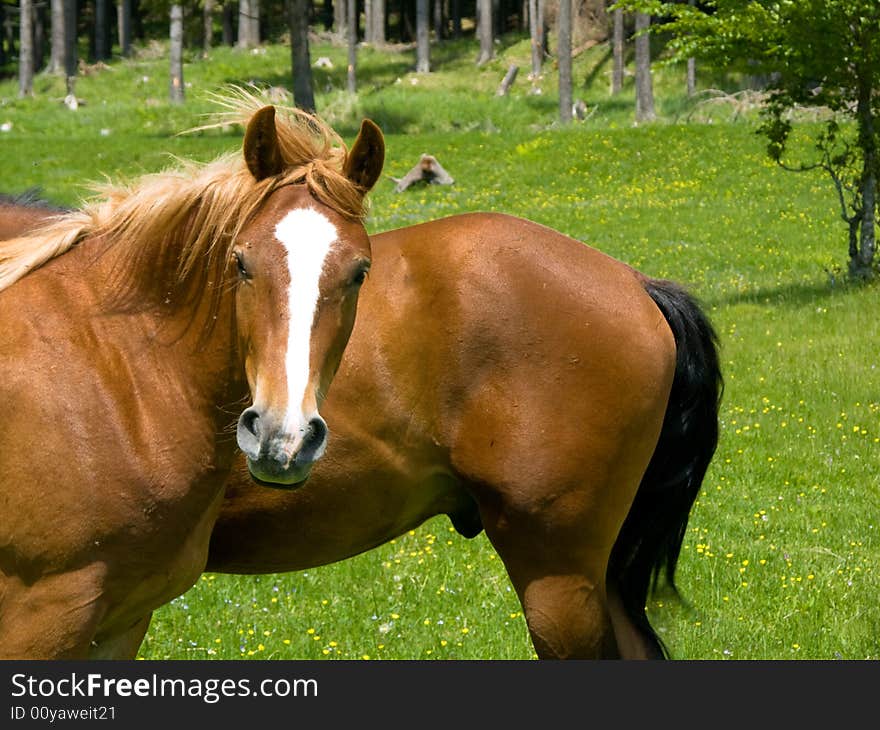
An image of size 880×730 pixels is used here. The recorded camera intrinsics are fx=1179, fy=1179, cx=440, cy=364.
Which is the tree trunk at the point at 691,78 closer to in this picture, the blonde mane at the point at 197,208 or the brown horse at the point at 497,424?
the brown horse at the point at 497,424

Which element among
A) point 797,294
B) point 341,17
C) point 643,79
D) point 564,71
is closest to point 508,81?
point 564,71

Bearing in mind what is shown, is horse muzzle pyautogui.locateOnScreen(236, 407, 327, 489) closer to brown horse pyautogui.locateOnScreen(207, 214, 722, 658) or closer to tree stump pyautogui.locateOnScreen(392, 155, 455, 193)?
brown horse pyautogui.locateOnScreen(207, 214, 722, 658)

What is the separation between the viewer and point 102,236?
11.9 feet

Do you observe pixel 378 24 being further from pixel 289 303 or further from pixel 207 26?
pixel 289 303

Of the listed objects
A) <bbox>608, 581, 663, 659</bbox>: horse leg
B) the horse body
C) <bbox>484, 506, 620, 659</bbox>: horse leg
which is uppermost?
the horse body

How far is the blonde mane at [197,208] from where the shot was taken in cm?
331

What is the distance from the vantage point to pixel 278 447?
9.44 feet

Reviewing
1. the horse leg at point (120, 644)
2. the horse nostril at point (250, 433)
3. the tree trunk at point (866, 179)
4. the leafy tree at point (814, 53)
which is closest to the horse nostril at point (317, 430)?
the horse nostril at point (250, 433)

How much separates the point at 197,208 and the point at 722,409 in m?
7.00

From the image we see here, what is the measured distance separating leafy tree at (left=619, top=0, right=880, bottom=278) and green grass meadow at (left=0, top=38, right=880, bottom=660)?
128cm

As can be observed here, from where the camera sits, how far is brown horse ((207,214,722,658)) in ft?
13.4

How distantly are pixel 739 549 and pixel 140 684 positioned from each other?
412 cm

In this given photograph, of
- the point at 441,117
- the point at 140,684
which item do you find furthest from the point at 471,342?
the point at 441,117

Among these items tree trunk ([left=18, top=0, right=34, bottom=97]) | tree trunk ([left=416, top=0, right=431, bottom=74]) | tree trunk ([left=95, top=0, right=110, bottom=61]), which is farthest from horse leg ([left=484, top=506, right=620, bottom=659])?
tree trunk ([left=95, top=0, right=110, bottom=61])
